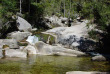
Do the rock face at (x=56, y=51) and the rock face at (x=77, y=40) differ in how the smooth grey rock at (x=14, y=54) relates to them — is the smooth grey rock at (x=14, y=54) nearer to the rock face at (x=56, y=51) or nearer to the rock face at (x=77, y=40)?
the rock face at (x=56, y=51)

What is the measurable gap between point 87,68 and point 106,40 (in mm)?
6887

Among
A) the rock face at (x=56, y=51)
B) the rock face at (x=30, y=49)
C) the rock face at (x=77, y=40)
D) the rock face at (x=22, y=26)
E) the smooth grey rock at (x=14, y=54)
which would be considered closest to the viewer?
the smooth grey rock at (x=14, y=54)

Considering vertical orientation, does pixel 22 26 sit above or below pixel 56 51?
above

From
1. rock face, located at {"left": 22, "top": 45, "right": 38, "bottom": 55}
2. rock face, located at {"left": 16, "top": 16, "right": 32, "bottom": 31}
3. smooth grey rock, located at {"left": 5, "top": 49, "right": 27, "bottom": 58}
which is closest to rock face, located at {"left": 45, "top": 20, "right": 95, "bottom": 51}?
rock face, located at {"left": 22, "top": 45, "right": 38, "bottom": 55}

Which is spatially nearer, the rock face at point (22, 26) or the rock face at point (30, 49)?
the rock face at point (30, 49)

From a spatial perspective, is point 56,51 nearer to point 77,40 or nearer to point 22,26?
point 77,40

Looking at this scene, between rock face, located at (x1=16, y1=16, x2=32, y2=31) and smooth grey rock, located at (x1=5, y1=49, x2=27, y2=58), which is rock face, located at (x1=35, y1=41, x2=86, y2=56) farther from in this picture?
rock face, located at (x1=16, y1=16, x2=32, y2=31)

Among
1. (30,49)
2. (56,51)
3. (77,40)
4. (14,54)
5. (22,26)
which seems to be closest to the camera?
(14,54)

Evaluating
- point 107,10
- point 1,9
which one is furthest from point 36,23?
point 107,10

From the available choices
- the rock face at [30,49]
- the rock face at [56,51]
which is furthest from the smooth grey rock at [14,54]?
the rock face at [56,51]

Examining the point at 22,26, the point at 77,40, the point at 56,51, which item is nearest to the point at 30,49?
the point at 56,51

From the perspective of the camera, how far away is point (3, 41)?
1803cm

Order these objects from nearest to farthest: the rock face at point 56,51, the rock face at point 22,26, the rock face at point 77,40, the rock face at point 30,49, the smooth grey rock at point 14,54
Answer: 1. the smooth grey rock at point 14,54
2. the rock face at point 56,51
3. the rock face at point 30,49
4. the rock face at point 77,40
5. the rock face at point 22,26

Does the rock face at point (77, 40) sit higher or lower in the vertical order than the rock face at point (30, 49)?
higher
